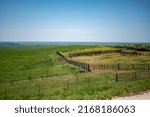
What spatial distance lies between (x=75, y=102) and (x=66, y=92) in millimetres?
3459

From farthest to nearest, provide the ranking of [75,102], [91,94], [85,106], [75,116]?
[91,94] → [75,102] → [85,106] → [75,116]

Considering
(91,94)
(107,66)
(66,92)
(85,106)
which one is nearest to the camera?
(85,106)

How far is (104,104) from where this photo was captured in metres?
13.9

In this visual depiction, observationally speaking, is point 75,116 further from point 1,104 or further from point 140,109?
point 1,104

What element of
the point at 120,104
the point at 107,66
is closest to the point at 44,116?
the point at 120,104

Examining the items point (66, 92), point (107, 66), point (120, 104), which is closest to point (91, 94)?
point (66, 92)

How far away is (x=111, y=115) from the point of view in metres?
12.9

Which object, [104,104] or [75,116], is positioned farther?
[104,104]

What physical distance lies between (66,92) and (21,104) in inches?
166

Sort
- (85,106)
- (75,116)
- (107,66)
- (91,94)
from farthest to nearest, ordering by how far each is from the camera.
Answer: (107,66), (91,94), (85,106), (75,116)

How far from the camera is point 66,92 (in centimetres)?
1802

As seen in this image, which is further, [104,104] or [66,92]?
[66,92]

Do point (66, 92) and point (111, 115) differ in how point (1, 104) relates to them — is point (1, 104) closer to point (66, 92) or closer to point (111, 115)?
point (66, 92)

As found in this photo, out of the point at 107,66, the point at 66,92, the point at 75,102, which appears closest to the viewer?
the point at 75,102
